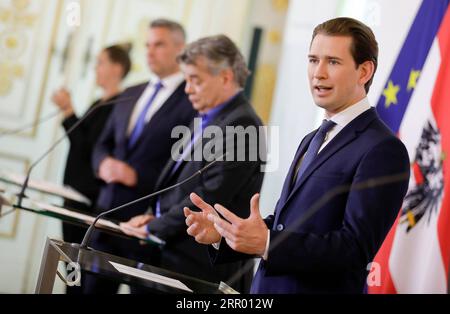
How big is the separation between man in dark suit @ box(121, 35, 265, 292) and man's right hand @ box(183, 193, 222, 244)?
0.52 metres

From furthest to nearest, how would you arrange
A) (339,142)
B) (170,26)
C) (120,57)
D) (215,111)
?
(120,57)
(170,26)
(215,111)
(339,142)

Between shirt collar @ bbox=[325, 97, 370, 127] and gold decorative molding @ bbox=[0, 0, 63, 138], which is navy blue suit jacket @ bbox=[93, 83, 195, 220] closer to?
shirt collar @ bbox=[325, 97, 370, 127]

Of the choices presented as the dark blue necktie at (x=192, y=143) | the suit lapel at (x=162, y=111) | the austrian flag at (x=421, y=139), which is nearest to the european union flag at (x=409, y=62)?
the austrian flag at (x=421, y=139)

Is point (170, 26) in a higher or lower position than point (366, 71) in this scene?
higher

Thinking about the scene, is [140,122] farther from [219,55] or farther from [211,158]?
[211,158]

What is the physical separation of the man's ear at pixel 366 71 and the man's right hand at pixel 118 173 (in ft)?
5.84

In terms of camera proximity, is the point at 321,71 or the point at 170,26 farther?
the point at 170,26

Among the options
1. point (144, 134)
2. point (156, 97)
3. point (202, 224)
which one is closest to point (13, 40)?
point (156, 97)

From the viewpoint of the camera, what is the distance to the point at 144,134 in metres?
3.61

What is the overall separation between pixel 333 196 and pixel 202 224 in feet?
1.07

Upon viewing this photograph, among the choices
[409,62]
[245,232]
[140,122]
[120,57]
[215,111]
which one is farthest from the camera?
[120,57]

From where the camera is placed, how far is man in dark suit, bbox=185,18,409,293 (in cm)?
178

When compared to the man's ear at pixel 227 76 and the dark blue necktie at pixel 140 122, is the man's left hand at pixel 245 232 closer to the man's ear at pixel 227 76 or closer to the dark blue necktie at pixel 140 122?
the man's ear at pixel 227 76

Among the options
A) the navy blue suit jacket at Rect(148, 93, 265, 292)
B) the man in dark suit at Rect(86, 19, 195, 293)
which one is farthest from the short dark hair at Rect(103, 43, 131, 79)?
the navy blue suit jacket at Rect(148, 93, 265, 292)
